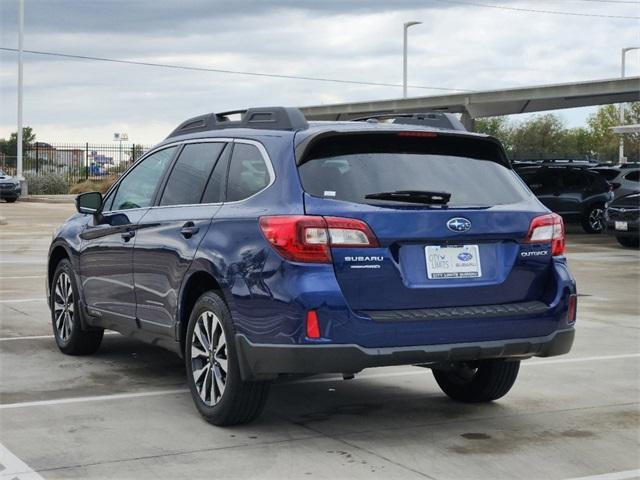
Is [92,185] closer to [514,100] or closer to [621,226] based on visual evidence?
[514,100]

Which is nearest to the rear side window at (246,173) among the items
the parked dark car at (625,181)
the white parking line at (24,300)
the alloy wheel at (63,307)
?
the alloy wheel at (63,307)

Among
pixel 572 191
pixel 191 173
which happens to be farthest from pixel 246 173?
pixel 572 191

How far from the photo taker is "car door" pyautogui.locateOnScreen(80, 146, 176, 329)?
777 cm

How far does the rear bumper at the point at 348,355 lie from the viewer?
584 centimetres

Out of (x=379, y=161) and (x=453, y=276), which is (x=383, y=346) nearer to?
(x=453, y=276)

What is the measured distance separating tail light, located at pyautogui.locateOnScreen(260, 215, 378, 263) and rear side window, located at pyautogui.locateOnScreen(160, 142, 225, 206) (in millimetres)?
1273

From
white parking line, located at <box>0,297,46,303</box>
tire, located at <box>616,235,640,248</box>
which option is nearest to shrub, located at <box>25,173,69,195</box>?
tire, located at <box>616,235,640,248</box>

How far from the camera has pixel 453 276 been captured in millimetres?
6133

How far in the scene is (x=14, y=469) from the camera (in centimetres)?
556

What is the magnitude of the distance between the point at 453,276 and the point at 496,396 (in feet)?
4.67

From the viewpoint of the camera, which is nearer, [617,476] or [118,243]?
[617,476]

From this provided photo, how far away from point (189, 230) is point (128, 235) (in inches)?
43.1

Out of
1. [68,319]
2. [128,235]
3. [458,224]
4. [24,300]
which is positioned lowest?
[24,300]

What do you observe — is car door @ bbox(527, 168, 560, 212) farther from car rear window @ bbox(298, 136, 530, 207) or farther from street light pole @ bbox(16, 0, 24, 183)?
street light pole @ bbox(16, 0, 24, 183)
